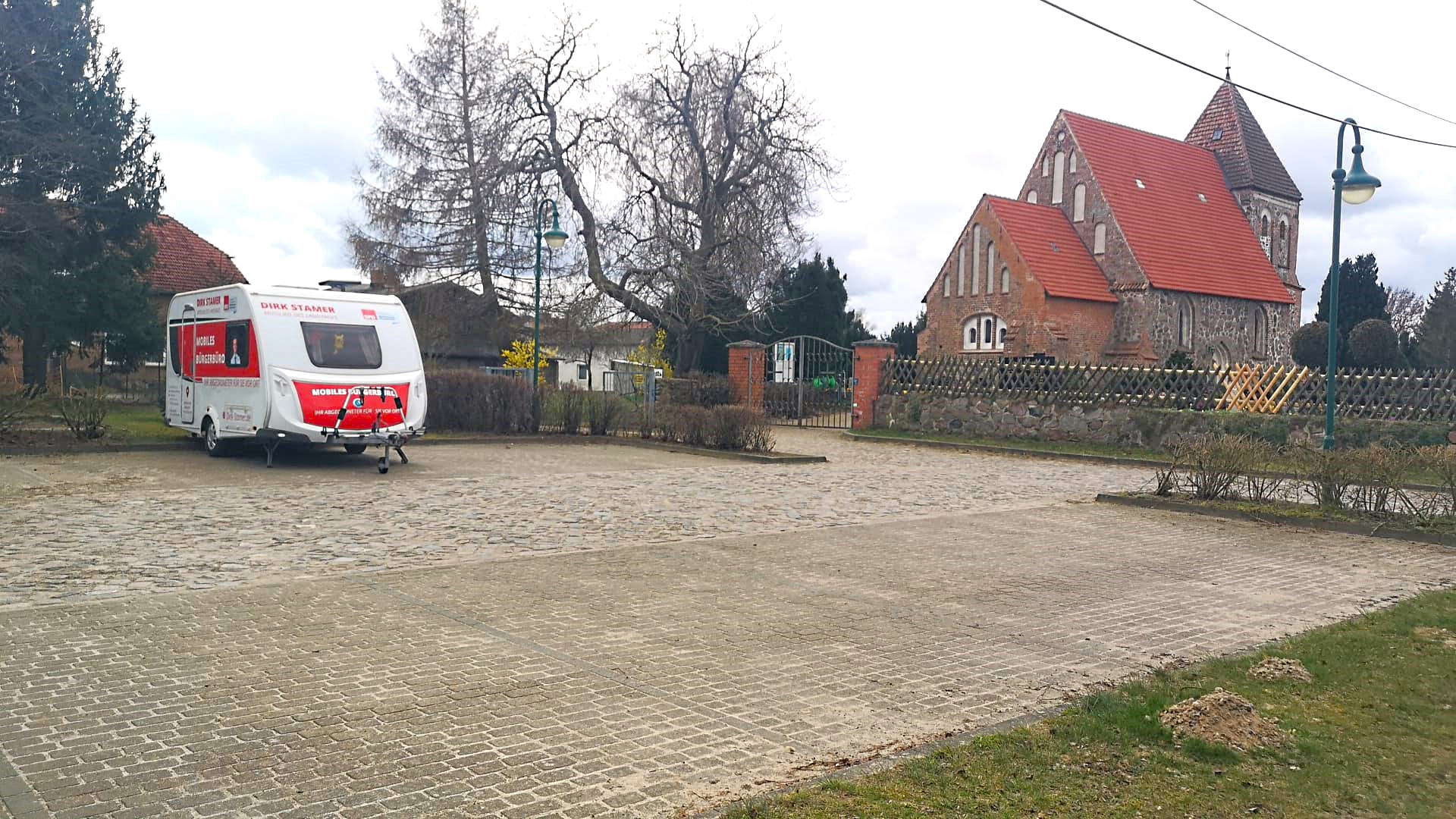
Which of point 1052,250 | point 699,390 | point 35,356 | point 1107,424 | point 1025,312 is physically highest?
point 1052,250

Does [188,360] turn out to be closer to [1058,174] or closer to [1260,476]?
[1260,476]

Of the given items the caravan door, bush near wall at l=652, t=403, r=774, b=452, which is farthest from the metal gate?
the caravan door

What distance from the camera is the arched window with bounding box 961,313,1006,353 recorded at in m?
45.7

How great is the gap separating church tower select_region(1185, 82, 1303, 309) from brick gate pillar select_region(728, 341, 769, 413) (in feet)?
106

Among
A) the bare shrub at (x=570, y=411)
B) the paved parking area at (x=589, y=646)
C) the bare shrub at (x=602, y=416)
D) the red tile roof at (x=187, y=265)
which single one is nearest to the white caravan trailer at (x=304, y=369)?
the paved parking area at (x=589, y=646)

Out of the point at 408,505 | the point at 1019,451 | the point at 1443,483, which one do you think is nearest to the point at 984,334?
the point at 1019,451

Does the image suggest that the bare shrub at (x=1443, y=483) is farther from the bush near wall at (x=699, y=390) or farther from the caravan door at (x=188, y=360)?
the bush near wall at (x=699, y=390)

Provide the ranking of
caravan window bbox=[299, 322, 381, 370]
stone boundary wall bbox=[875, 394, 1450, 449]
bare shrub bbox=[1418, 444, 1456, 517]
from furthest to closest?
stone boundary wall bbox=[875, 394, 1450, 449] → caravan window bbox=[299, 322, 381, 370] → bare shrub bbox=[1418, 444, 1456, 517]

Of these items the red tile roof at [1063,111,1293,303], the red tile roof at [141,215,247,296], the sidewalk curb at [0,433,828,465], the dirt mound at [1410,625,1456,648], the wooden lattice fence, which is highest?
the red tile roof at [1063,111,1293,303]

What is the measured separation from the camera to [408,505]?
12719 millimetres

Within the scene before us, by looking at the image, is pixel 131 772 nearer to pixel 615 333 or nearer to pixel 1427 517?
pixel 1427 517

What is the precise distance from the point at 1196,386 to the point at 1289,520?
1153cm

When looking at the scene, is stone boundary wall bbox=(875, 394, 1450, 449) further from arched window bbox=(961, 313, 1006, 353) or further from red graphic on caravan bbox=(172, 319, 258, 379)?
arched window bbox=(961, 313, 1006, 353)

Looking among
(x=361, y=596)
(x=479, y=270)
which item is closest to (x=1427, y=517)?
(x=361, y=596)
